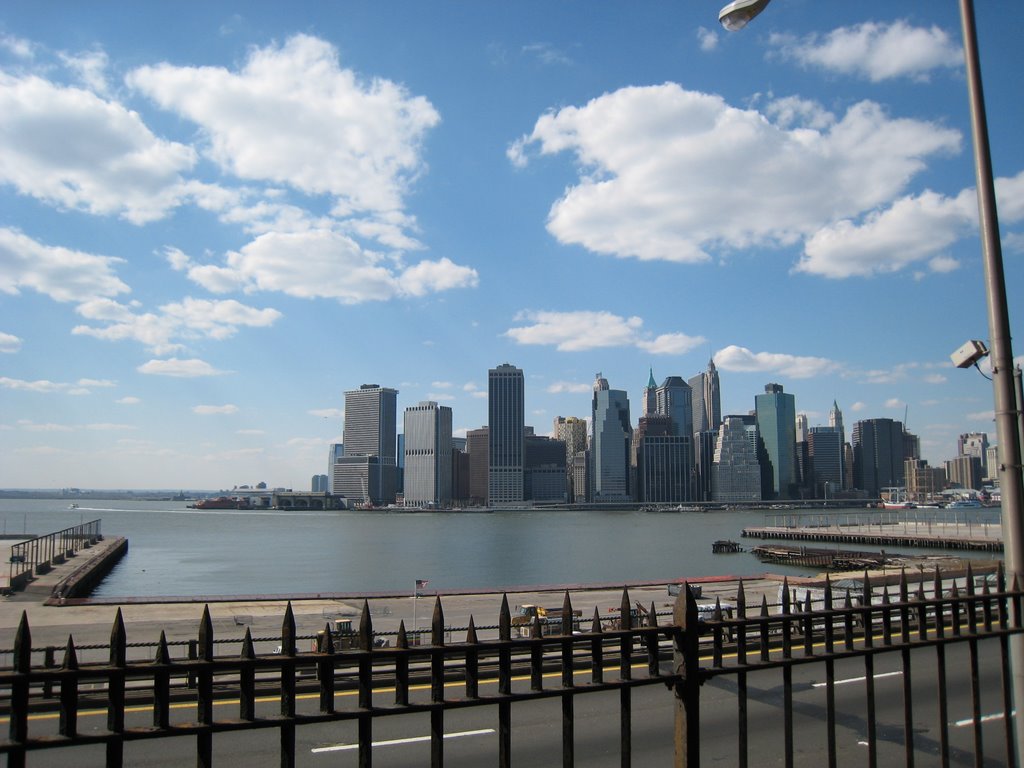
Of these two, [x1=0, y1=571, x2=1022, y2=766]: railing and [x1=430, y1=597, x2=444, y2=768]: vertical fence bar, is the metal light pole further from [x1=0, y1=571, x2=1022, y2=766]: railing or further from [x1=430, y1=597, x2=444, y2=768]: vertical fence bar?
[x1=430, y1=597, x2=444, y2=768]: vertical fence bar

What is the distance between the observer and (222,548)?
4154 inches

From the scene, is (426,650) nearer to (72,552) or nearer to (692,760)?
(692,760)

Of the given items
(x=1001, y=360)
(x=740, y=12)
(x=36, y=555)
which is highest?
(x=740, y=12)

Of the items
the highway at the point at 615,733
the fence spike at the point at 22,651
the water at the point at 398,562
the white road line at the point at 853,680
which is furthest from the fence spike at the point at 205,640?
the water at the point at 398,562

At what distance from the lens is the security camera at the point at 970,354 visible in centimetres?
616

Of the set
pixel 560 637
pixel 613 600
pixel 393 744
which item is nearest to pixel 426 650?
pixel 560 637

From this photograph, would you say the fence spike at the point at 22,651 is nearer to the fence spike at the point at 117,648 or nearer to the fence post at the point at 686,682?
the fence spike at the point at 117,648

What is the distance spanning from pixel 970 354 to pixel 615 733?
25.2 ft

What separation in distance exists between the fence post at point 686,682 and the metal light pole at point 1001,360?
2.70 m

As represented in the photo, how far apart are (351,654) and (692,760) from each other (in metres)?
2.18

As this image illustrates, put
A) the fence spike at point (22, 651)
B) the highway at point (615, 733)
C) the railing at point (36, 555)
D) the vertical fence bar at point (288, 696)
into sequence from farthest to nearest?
the railing at point (36, 555) < the highway at point (615, 733) < the vertical fence bar at point (288, 696) < the fence spike at point (22, 651)

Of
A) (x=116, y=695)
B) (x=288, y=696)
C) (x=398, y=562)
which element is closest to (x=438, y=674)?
(x=288, y=696)

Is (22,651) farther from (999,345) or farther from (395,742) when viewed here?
(395,742)

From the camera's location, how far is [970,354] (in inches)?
244
